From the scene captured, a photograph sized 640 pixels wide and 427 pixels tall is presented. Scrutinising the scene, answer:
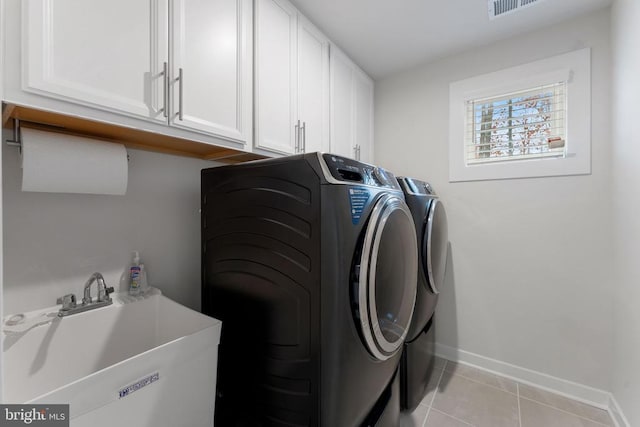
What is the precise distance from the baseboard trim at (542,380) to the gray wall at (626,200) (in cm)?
12

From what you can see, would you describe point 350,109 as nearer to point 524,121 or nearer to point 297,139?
point 297,139

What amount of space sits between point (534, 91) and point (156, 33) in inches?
98.3

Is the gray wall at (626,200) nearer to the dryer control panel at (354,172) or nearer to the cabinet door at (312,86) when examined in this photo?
the dryer control panel at (354,172)

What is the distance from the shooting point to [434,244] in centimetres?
183

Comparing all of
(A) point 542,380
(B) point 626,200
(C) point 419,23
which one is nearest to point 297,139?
(C) point 419,23

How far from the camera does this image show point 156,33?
1.01m

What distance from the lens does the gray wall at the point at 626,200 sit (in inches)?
55.4

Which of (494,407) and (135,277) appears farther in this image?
(494,407)

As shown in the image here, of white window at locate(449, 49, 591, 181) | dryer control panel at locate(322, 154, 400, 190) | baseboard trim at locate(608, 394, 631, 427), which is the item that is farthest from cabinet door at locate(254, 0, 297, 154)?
baseboard trim at locate(608, 394, 631, 427)

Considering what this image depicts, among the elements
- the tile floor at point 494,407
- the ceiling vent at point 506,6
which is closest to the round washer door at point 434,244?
the tile floor at point 494,407

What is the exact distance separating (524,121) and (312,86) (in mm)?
1682

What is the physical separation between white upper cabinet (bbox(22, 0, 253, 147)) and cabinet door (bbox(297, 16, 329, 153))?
418 millimetres

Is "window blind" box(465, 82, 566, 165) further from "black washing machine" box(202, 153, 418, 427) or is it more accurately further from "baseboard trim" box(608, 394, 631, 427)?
"baseboard trim" box(608, 394, 631, 427)

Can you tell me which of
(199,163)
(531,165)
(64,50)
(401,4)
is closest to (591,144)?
(531,165)
